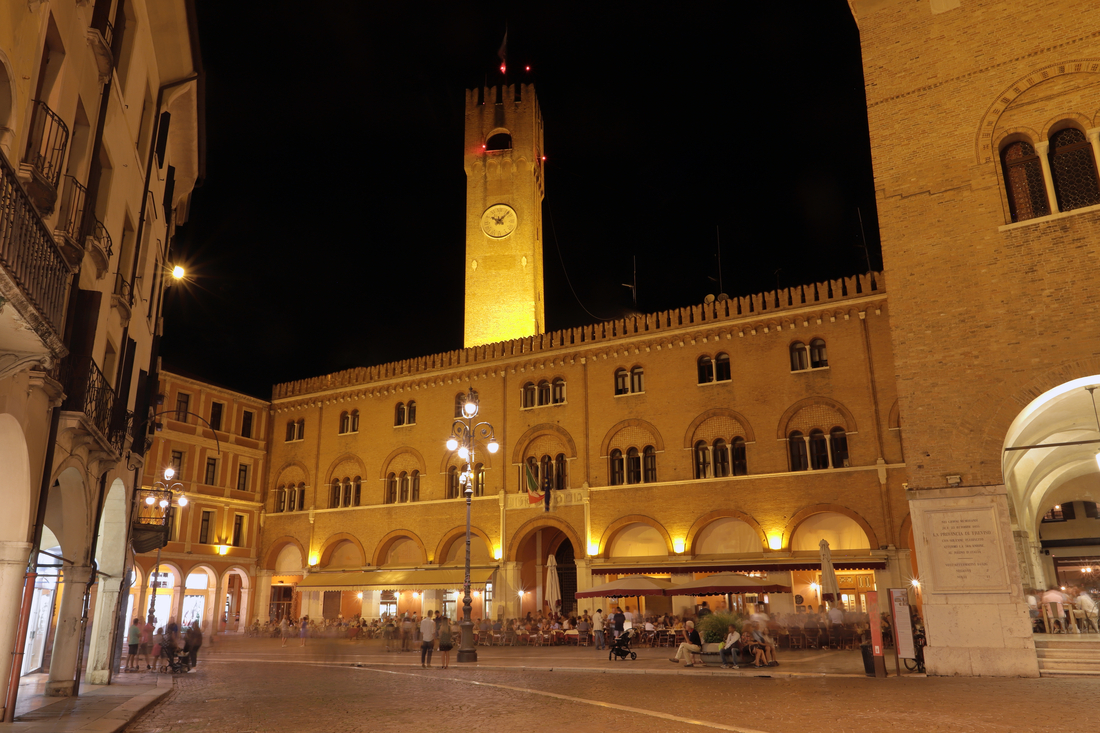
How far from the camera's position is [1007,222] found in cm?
1302

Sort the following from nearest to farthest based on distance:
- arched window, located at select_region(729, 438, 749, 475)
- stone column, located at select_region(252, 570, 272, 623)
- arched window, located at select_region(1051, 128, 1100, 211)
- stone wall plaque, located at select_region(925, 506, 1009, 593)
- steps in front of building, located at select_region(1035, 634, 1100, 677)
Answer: steps in front of building, located at select_region(1035, 634, 1100, 677), stone wall plaque, located at select_region(925, 506, 1009, 593), arched window, located at select_region(1051, 128, 1100, 211), arched window, located at select_region(729, 438, 749, 475), stone column, located at select_region(252, 570, 272, 623)

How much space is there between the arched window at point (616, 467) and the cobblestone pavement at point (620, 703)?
1238cm

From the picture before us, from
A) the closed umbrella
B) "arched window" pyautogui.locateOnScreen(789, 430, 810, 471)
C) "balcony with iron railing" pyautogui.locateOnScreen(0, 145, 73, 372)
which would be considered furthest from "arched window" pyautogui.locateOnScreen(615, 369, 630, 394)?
"balcony with iron railing" pyautogui.locateOnScreen(0, 145, 73, 372)

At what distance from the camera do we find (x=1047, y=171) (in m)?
12.9

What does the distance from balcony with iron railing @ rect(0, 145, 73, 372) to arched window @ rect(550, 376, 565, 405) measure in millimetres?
21553

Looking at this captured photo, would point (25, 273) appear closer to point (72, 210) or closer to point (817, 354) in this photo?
point (72, 210)

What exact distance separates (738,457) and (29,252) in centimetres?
2140

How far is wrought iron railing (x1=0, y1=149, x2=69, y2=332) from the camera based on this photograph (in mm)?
5598

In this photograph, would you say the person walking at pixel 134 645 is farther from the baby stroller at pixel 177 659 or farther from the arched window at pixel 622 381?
the arched window at pixel 622 381

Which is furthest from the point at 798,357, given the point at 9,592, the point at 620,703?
the point at 9,592

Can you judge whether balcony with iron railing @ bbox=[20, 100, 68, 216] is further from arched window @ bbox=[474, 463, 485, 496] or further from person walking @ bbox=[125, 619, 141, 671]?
arched window @ bbox=[474, 463, 485, 496]

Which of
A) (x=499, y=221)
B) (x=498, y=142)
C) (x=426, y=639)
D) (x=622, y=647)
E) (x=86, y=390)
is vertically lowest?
(x=622, y=647)

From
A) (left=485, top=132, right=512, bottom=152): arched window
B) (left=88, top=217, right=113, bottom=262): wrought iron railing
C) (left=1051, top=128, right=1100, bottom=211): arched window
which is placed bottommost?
(left=88, top=217, right=113, bottom=262): wrought iron railing

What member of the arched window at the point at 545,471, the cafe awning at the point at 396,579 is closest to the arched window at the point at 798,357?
the arched window at the point at 545,471
